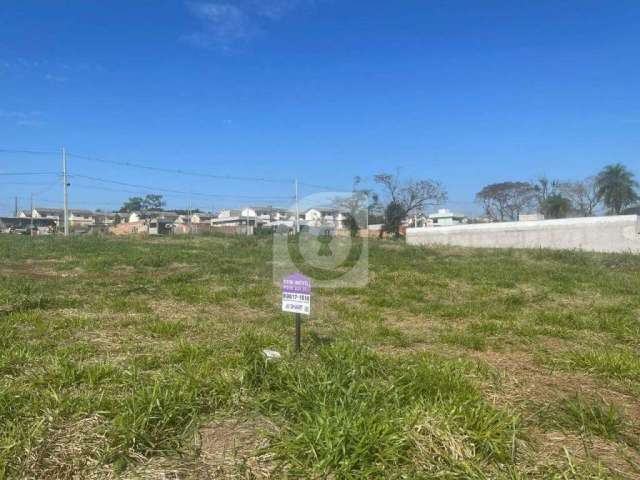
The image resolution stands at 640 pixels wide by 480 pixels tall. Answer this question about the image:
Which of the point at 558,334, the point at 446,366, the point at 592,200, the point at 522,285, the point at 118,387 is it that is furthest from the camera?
the point at 592,200

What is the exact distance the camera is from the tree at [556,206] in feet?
169

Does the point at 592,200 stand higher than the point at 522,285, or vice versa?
the point at 592,200

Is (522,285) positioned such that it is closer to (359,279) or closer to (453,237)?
(359,279)

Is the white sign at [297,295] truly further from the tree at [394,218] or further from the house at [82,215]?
the house at [82,215]

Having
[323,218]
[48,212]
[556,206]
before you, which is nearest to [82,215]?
[48,212]

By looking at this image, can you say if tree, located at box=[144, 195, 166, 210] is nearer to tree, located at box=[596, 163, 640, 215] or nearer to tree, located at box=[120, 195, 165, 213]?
tree, located at box=[120, 195, 165, 213]

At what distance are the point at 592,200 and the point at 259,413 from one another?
2363 inches

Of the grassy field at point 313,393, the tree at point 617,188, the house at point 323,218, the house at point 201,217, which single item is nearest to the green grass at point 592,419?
the grassy field at point 313,393

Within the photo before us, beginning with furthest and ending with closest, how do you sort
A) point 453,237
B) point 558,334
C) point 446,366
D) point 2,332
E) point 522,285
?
point 453,237 → point 522,285 → point 558,334 → point 2,332 → point 446,366

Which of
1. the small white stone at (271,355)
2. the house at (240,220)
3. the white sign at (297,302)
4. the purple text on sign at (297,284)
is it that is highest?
the house at (240,220)

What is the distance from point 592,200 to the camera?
52.5 meters

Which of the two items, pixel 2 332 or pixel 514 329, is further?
pixel 514 329

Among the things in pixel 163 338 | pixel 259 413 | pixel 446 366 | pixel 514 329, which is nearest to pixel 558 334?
pixel 514 329

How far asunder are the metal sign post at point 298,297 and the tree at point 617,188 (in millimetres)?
54433
